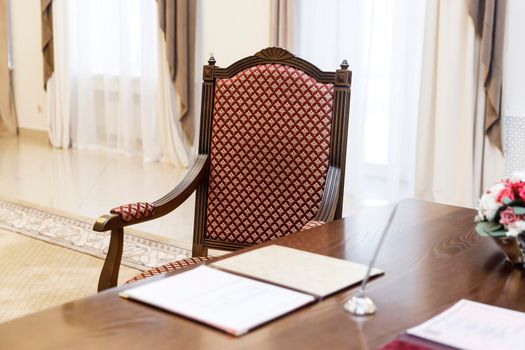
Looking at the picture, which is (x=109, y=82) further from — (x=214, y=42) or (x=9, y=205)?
(x=9, y=205)

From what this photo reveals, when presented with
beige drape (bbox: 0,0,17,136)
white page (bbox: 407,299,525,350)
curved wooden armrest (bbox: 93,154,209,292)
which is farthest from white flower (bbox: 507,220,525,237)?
beige drape (bbox: 0,0,17,136)

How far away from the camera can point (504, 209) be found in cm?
157

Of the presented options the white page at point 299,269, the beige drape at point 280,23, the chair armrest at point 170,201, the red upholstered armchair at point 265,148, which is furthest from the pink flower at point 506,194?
the beige drape at point 280,23

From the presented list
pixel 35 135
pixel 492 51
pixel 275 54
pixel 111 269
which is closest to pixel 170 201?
pixel 111 269

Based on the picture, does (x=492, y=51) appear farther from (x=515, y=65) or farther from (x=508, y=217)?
(x=508, y=217)

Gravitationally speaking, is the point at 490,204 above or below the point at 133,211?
above

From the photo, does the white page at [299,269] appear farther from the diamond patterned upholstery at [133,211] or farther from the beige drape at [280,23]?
the beige drape at [280,23]

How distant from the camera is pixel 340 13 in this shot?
5.18 m

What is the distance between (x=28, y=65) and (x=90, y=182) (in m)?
2.96

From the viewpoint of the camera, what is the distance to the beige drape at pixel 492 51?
4242 millimetres

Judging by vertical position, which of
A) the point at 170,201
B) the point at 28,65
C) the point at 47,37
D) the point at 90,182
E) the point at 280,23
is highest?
the point at 280,23

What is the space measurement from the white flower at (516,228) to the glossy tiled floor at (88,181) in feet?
9.23

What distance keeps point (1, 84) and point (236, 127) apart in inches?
252

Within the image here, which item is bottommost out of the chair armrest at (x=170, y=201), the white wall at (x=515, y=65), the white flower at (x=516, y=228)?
the chair armrest at (x=170, y=201)
